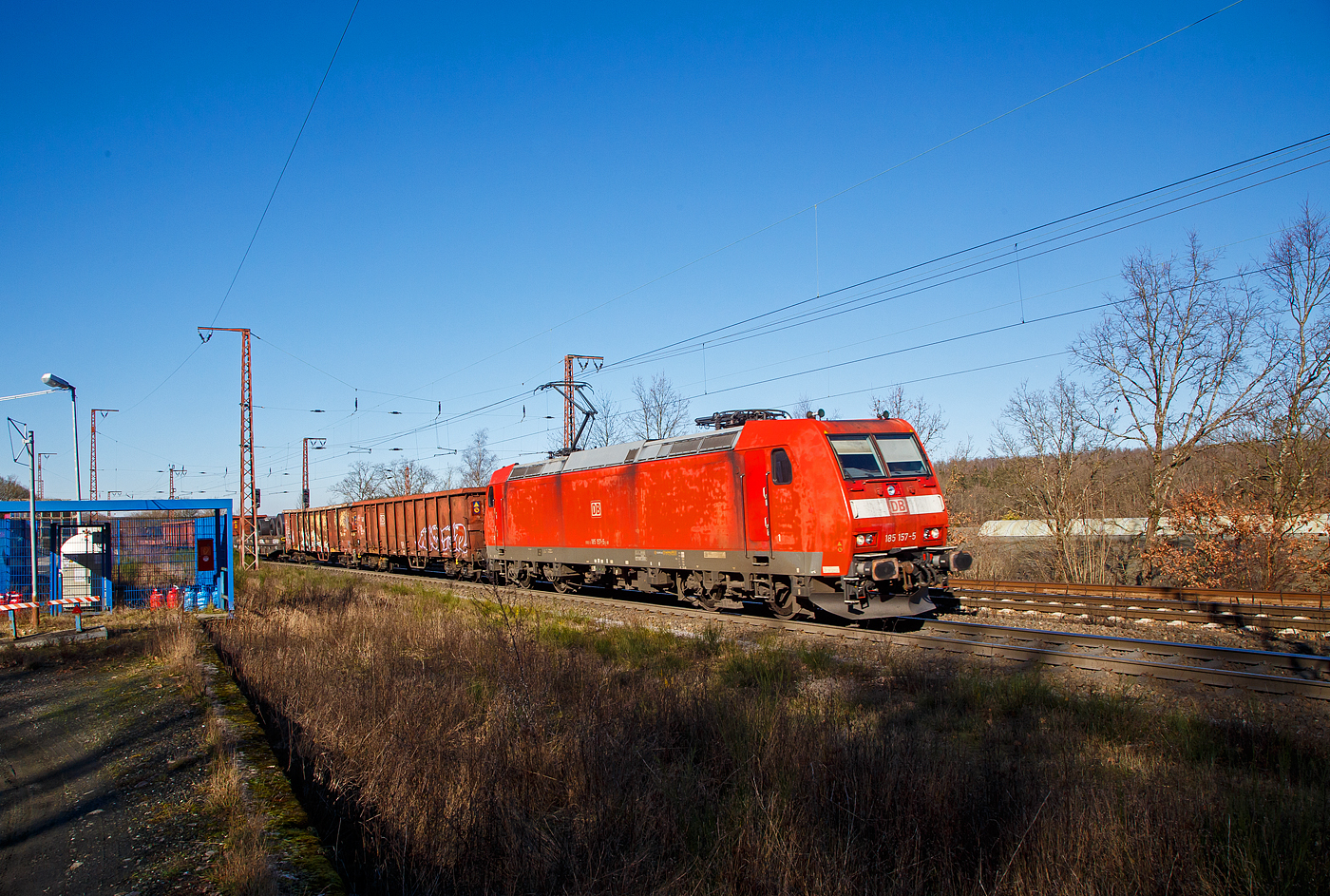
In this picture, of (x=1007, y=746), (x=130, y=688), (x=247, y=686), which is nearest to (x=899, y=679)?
(x=1007, y=746)

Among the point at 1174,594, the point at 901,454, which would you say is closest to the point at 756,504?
the point at 901,454

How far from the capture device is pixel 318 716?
284 inches

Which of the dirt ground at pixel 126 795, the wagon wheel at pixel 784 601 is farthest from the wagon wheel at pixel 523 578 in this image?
the dirt ground at pixel 126 795

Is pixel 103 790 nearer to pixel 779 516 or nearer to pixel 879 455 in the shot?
pixel 779 516

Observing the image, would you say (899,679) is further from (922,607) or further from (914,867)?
(914,867)

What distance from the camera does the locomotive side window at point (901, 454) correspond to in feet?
38.8

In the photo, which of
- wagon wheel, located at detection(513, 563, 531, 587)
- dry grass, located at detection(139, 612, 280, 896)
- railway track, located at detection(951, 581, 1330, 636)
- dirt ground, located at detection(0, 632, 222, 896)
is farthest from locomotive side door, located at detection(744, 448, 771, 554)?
wagon wheel, located at detection(513, 563, 531, 587)

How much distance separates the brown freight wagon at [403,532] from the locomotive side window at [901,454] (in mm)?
14668

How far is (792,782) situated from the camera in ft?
16.7

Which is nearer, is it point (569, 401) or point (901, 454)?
point (901, 454)

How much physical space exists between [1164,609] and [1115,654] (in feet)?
14.5

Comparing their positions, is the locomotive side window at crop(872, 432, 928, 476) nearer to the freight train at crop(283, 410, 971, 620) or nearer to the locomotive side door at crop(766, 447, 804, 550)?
the freight train at crop(283, 410, 971, 620)

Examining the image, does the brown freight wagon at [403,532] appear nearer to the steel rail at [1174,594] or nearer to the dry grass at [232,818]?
the dry grass at [232,818]

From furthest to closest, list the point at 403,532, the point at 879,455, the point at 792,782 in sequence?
the point at 403,532 → the point at 879,455 → the point at 792,782
